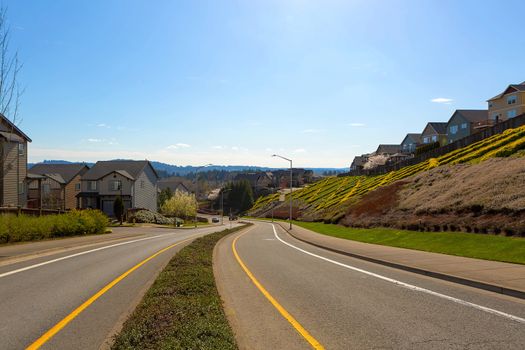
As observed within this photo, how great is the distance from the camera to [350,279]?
13.1 m

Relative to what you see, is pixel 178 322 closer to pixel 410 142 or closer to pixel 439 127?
pixel 439 127

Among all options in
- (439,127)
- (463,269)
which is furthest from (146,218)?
(439,127)

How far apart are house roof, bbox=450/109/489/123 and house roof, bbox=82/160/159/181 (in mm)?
65589

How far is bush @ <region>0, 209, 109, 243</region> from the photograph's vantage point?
22.9 meters

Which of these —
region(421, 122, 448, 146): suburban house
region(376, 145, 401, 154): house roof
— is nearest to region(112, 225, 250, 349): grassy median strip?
region(421, 122, 448, 146): suburban house

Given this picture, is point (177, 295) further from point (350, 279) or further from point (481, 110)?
point (481, 110)

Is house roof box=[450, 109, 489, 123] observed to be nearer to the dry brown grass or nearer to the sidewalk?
the dry brown grass

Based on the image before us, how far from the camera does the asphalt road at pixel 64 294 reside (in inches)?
285

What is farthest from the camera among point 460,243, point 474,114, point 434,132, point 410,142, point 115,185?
point 410,142

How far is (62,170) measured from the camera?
82.9 metres

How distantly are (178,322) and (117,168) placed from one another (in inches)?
2919

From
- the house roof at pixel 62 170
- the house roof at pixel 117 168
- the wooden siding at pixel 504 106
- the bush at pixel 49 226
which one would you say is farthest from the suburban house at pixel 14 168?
the wooden siding at pixel 504 106

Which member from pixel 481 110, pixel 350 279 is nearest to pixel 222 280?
pixel 350 279

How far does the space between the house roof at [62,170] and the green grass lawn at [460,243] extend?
219 ft
